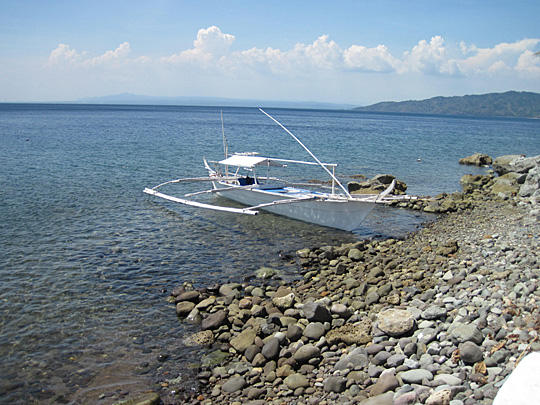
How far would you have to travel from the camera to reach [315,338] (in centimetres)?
822

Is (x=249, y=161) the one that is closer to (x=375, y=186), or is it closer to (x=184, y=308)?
(x=375, y=186)

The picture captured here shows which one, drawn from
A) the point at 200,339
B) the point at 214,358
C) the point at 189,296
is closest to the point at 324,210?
the point at 189,296

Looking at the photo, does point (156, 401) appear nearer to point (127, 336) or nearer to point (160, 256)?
point (127, 336)

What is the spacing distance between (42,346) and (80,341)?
74cm

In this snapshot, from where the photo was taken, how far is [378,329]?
785 centimetres

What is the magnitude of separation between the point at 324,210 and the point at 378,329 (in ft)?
31.8

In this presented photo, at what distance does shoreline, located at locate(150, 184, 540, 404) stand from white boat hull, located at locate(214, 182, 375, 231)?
3.86m

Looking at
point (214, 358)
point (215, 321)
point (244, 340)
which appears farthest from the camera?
point (215, 321)

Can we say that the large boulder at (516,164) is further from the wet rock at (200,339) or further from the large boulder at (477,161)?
the wet rock at (200,339)

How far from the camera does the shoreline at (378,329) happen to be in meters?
6.11

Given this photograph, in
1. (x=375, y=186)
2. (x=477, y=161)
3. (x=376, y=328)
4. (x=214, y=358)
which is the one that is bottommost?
(x=214, y=358)

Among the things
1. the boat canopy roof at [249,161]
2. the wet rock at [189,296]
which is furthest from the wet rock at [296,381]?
the boat canopy roof at [249,161]

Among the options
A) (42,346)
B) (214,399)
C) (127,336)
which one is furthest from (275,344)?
(42,346)

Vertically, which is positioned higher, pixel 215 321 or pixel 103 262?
pixel 103 262
